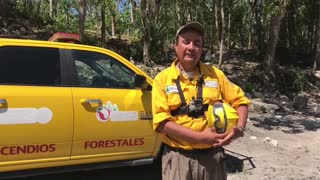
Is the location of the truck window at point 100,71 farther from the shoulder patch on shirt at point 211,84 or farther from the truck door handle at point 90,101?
the shoulder patch on shirt at point 211,84

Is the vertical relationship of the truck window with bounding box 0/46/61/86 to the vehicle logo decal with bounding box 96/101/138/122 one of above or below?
above

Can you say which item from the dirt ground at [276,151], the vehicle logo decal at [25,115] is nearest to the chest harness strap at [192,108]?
the vehicle logo decal at [25,115]

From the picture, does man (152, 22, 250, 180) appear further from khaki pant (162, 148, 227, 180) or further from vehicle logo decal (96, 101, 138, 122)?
vehicle logo decal (96, 101, 138, 122)

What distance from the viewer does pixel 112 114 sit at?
5.68 metres

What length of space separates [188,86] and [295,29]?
2892 cm

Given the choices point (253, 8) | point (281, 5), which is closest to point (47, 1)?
point (253, 8)

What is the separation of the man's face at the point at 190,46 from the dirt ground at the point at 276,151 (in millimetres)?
3732

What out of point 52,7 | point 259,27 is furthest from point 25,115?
point 52,7

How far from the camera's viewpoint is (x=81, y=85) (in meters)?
5.62

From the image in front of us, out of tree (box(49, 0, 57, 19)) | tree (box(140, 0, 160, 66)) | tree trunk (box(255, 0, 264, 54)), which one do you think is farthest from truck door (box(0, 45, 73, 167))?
tree (box(49, 0, 57, 19))

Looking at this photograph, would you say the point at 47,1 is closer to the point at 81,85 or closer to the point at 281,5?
the point at 281,5

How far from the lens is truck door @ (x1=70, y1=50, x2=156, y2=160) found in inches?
218

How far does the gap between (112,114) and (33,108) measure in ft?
3.03

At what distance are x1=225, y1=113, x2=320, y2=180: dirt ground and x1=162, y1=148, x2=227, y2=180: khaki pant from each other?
3.46 m
